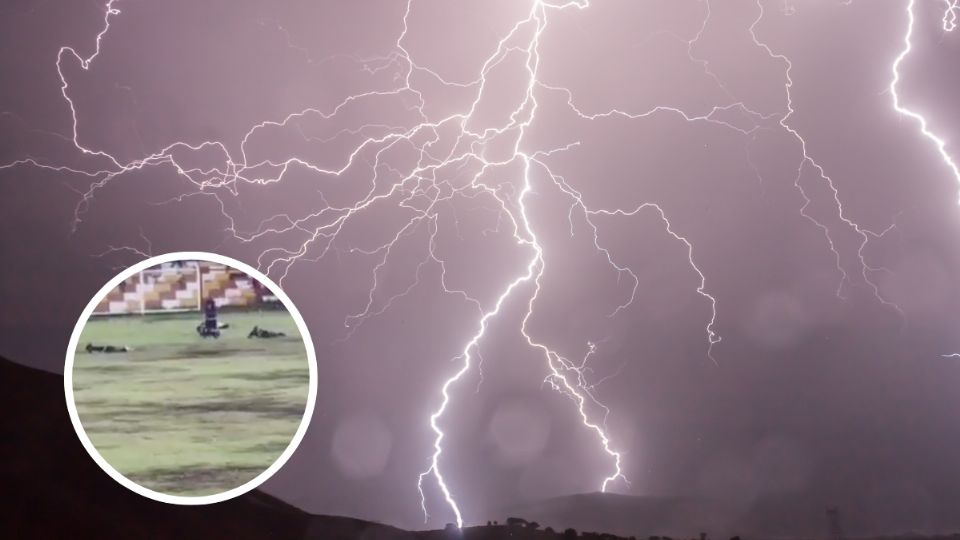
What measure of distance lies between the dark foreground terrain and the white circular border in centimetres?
5

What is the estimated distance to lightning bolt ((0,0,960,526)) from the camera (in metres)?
2.78

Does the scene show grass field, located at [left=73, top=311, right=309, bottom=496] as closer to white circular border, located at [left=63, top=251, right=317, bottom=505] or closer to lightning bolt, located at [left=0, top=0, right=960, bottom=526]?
white circular border, located at [left=63, top=251, right=317, bottom=505]

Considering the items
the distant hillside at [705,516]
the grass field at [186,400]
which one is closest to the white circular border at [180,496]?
the grass field at [186,400]

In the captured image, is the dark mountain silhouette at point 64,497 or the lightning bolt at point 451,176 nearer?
the dark mountain silhouette at point 64,497

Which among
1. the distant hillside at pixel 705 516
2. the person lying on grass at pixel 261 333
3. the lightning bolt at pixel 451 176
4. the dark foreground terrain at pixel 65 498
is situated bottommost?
the distant hillside at pixel 705 516

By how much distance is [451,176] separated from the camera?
9.34 feet

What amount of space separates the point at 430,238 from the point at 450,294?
208 millimetres

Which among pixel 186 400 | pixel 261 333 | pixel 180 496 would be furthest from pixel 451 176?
pixel 180 496

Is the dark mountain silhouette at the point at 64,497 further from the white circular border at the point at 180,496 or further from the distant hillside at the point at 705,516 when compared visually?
the distant hillside at the point at 705,516

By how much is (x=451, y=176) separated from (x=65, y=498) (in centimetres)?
166

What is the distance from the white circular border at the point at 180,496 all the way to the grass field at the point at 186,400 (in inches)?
0.6

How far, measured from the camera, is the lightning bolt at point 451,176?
109 inches

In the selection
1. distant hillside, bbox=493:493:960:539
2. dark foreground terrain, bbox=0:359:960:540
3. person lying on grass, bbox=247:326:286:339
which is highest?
person lying on grass, bbox=247:326:286:339

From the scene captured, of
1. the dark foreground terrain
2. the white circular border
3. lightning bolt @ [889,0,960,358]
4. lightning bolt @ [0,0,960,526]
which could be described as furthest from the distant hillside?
lightning bolt @ [889,0,960,358]
